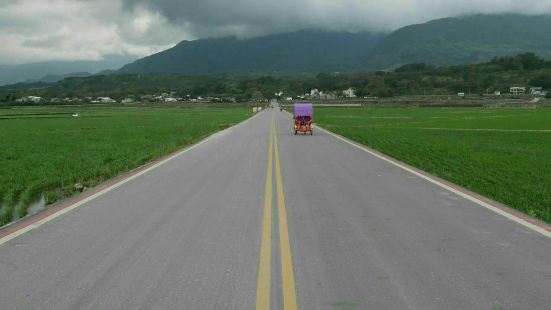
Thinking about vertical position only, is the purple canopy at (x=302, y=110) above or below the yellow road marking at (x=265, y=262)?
above

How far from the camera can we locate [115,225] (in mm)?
8555

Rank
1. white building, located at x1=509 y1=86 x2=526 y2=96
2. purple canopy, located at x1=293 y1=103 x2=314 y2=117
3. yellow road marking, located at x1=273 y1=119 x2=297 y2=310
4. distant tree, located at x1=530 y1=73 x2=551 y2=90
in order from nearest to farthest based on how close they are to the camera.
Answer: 1. yellow road marking, located at x1=273 y1=119 x2=297 y2=310
2. purple canopy, located at x1=293 y1=103 x2=314 y2=117
3. white building, located at x1=509 y1=86 x2=526 y2=96
4. distant tree, located at x1=530 y1=73 x2=551 y2=90

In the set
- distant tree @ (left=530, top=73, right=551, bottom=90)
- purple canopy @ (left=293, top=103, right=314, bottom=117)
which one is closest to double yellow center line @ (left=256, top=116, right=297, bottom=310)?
purple canopy @ (left=293, top=103, right=314, bottom=117)

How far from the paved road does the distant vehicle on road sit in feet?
73.1

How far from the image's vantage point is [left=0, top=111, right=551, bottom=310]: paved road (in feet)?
17.2

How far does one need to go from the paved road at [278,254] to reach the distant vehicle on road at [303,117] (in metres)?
22.3

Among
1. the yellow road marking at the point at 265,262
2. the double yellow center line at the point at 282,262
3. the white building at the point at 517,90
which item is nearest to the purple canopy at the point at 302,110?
the double yellow center line at the point at 282,262

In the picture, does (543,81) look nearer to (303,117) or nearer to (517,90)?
(517,90)

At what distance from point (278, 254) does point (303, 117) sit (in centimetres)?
2814

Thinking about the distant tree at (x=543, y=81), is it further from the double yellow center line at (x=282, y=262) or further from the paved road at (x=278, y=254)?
the double yellow center line at (x=282, y=262)

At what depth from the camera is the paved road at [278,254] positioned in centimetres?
525

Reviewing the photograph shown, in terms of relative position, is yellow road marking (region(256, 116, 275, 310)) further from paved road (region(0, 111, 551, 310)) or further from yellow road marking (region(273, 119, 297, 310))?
yellow road marking (region(273, 119, 297, 310))

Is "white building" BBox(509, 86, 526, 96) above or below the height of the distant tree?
below

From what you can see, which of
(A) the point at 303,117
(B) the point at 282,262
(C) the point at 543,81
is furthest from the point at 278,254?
(C) the point at 543,81
